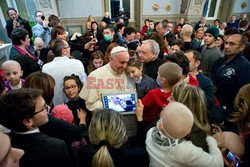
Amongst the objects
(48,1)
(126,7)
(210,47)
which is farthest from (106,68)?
(126,7)

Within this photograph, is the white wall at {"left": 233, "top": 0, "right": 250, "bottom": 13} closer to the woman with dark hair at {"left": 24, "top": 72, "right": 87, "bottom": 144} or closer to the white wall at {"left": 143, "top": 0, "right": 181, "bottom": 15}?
the white wall at {"left": 143, "top": 0, "right": 181, "bottom": 15}

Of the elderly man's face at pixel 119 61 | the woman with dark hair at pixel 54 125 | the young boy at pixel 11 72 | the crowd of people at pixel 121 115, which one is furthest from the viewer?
the young boy at pixel 11 72

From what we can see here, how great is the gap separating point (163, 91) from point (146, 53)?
0.89m

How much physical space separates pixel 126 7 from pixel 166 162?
919cm

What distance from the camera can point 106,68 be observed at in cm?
192

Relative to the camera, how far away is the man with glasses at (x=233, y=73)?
2.16 m

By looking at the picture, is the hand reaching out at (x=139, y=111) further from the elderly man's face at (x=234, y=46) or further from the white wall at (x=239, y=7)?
the white wall at (x=239, y=7)

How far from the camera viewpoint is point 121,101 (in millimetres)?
1581

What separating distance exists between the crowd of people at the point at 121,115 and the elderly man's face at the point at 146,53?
0.05 feet

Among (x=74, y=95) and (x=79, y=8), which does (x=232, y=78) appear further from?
(x=79, y=8)

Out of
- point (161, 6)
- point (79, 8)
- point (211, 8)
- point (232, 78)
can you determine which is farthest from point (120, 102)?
point (211, 8)

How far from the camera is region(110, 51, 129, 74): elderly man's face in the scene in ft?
5.84

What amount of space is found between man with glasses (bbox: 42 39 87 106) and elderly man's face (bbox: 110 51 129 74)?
58 centimetres

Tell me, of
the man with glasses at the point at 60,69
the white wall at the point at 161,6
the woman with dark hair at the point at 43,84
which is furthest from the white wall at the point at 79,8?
the woman with dark hair at the point at 43,84
